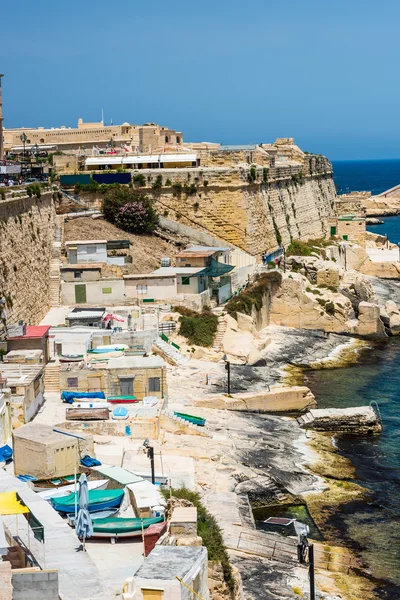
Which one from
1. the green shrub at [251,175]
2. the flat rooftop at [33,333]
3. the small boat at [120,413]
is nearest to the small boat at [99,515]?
the small boat at [120,413]

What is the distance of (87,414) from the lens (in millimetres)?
21828

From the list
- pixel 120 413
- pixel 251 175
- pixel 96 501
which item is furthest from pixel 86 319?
pixel 96 501

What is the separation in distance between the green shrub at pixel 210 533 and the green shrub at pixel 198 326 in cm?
1420

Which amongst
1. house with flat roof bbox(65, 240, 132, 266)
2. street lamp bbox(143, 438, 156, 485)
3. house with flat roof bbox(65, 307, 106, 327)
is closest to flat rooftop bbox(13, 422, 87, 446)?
street lamp bbox(143, 438, 156, 485)

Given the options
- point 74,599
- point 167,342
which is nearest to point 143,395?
point 167,342

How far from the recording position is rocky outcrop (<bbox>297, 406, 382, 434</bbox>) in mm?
26594

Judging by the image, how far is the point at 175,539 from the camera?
14.0 meters

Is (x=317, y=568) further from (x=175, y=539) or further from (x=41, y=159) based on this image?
(x=41, y=159)

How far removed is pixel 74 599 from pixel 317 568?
705 cm

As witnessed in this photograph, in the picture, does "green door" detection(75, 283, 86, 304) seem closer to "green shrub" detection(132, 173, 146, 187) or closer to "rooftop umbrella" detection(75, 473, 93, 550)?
"green shrub" detection(132, 173, 146, 187)

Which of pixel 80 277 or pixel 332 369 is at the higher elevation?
pixel 80 277

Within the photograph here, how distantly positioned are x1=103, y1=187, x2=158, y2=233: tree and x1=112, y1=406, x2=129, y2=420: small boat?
723 inches

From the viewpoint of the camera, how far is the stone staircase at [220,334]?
32.7m

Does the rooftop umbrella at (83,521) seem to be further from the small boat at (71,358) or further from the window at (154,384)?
the small boat at (71,358)
